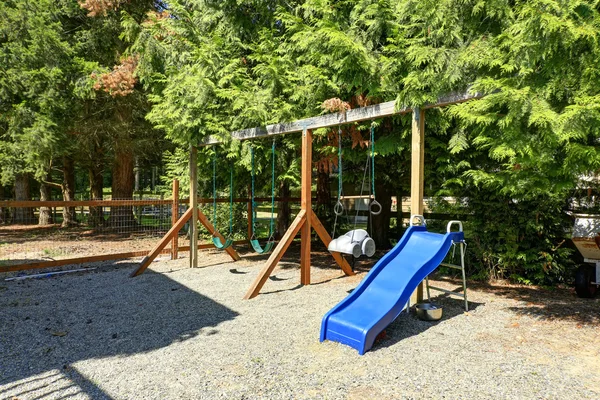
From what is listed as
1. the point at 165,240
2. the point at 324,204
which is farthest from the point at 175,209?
the point at 324,204

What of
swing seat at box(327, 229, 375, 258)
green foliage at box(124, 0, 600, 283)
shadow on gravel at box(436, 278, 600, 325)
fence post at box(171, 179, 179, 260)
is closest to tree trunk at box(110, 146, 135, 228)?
green foliage at box(124, 0, 600, 283)

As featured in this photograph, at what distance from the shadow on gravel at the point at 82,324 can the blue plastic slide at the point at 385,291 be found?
1.41 m

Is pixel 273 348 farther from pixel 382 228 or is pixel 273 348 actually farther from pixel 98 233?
pixel 98 233

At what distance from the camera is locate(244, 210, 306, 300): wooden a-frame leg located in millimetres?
5922

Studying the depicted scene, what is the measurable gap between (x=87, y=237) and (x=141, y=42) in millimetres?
6883

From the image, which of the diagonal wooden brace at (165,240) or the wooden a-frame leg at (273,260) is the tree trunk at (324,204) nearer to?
the diagonal wooden brace at (165,240)

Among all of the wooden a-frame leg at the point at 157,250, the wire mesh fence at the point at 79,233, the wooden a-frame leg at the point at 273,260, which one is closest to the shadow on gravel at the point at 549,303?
the wooden a-frame leg at the point at 273,260

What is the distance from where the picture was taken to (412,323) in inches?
184

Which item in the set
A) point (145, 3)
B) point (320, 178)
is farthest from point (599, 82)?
point (145, 3)

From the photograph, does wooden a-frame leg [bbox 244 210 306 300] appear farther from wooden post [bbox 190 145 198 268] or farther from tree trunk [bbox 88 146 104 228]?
tree trunk [bbox 88 146 104 228]

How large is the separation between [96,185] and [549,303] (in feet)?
49.9

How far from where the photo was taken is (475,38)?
4820 mm

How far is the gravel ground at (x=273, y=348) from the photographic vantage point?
3.15 metres

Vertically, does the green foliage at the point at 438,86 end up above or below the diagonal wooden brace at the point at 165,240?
above
